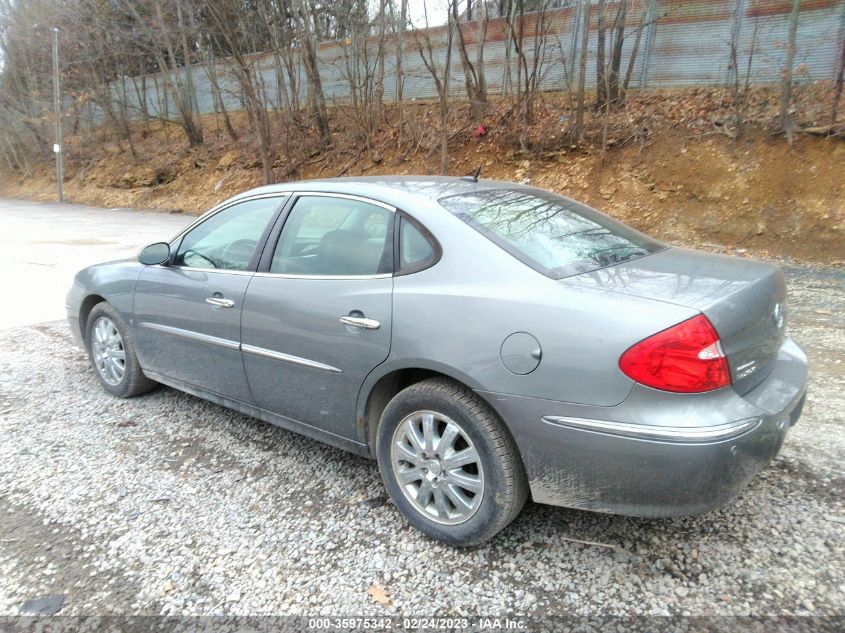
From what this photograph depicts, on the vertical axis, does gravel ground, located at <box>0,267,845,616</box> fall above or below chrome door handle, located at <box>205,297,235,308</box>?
below

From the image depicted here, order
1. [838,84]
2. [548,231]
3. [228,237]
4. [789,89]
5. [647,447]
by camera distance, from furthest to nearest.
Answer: [789,89]
[838,84]
[228,237]
[548,231]
[647,447]

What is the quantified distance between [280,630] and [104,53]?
102 ft

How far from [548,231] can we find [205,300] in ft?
6.59

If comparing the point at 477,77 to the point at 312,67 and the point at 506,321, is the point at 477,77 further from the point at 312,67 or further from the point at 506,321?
the point at 506,321

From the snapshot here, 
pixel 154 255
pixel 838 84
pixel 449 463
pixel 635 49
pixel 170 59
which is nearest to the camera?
pixel 449 463

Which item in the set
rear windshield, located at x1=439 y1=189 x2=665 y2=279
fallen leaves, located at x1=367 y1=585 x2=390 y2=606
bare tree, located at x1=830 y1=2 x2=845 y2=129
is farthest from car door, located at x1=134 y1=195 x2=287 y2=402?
bare tree, located at x1=830 y1=2 x2=845 y2=129

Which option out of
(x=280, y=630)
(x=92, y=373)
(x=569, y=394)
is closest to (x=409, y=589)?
(x=280, y=630)

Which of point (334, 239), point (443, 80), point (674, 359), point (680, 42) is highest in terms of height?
point (680, 42)

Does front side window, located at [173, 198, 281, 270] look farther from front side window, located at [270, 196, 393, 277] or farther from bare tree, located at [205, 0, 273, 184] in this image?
bare tree, located at [205, 0, 273, 184]

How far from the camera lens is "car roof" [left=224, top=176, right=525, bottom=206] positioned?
3.08m

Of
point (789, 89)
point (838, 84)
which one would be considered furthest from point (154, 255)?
point (838, 84)

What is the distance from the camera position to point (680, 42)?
42.9 ft

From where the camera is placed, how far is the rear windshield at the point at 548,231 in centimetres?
270

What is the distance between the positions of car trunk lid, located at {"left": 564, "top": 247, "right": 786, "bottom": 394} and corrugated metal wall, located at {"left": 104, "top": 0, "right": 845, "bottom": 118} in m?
10.1
